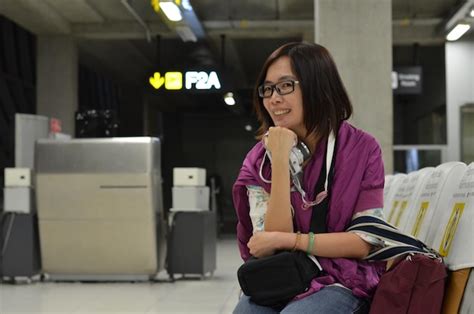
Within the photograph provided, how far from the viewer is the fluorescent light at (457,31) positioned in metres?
14.0

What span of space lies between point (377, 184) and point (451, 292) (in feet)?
1.22

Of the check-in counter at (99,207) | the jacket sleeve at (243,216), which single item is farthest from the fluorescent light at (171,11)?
the jacket sleeve at (243,216)

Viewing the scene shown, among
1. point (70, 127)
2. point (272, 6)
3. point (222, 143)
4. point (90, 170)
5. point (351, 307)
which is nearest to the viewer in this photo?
point (351, 307)

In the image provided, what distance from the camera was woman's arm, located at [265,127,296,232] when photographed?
6.42ft

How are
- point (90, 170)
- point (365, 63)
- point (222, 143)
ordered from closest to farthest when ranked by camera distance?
1. point (365, 63)
2. point (90, 170)
3. point (222, 143)

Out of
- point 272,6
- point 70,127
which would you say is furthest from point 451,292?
point 70,127

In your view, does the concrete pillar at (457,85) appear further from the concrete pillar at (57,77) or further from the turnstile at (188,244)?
the turnstile at (188,244)

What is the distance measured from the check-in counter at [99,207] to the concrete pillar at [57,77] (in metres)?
7.59

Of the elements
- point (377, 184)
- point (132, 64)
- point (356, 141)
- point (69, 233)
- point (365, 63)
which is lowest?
point (69, 233)

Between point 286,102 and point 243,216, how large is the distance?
382 mm

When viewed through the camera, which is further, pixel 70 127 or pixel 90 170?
pixel 70 127

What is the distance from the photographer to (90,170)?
7.99 meters

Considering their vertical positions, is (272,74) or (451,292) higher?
A: (272,74)

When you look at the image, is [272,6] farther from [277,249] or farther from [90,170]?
[277,249]
